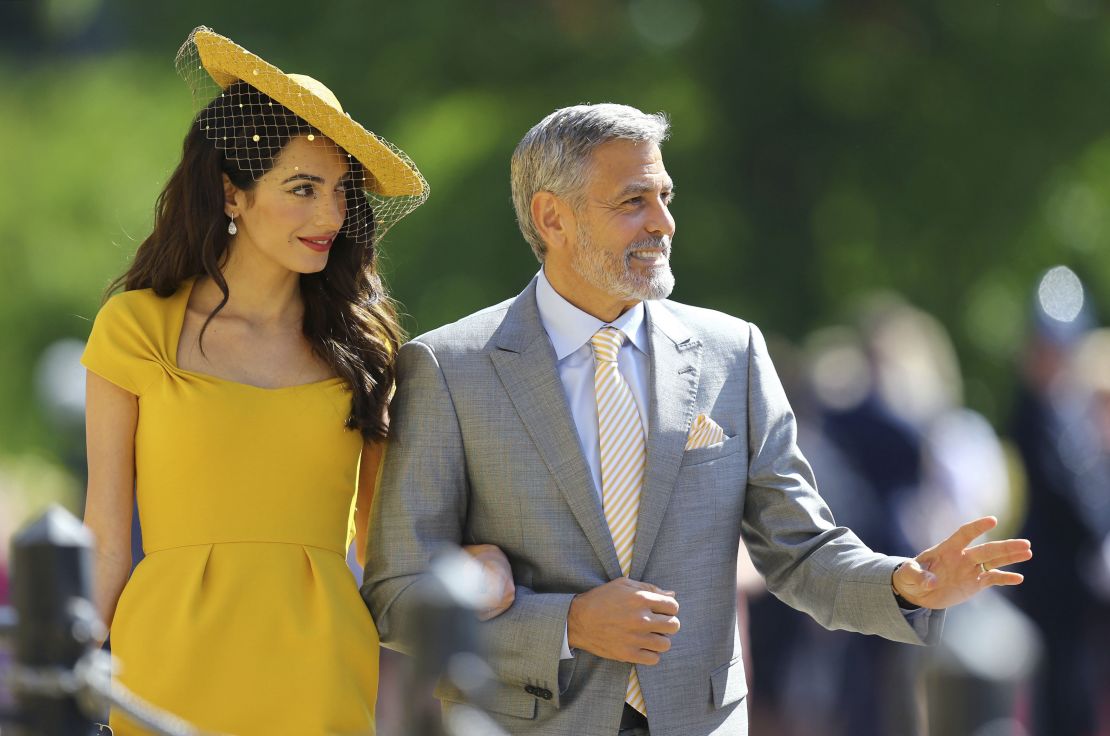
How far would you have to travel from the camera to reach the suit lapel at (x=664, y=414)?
3.64m

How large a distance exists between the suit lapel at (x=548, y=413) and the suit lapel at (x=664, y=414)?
0.31 ft

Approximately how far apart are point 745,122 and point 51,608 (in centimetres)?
951

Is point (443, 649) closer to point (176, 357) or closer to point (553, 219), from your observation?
point (176, 357)

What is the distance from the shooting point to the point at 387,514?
3.70m

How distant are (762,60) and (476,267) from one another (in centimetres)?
264

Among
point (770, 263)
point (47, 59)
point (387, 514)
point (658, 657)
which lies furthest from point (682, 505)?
point (47, 59)

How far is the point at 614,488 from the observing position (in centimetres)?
368

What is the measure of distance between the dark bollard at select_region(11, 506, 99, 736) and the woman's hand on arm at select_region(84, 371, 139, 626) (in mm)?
1168

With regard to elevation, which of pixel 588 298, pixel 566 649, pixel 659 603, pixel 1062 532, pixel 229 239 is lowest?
pixel 1062 532

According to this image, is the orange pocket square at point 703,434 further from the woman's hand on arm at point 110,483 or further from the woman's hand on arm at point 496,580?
the woman's hand on arm at point 110,483

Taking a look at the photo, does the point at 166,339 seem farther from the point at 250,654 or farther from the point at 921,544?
the point at 921,544

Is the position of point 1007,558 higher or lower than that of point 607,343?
lower

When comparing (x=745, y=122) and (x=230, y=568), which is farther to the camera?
(x=745, y=122)

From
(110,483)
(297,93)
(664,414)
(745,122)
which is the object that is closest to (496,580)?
(664,414)
